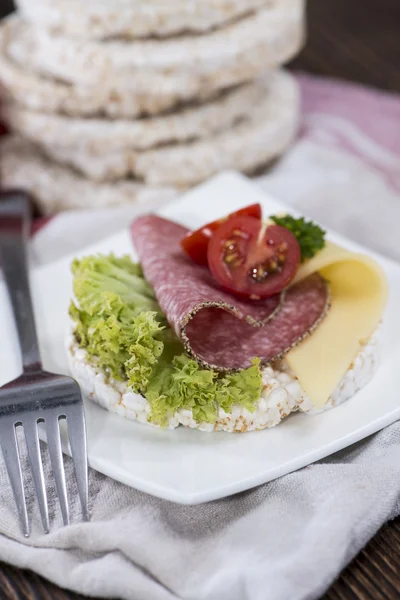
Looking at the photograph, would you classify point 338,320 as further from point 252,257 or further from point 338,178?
point 338,178

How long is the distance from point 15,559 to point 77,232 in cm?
186

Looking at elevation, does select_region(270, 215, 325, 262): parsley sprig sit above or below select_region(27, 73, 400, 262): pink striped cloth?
above

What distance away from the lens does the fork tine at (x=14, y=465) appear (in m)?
2.00

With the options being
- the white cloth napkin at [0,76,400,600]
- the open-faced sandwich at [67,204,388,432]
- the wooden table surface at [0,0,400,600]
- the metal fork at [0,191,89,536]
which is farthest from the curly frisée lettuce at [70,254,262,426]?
the wooden table surface at [0,0,400,600]

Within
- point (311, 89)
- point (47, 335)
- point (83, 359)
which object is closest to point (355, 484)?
point (83, 359)

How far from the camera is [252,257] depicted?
8.01ft

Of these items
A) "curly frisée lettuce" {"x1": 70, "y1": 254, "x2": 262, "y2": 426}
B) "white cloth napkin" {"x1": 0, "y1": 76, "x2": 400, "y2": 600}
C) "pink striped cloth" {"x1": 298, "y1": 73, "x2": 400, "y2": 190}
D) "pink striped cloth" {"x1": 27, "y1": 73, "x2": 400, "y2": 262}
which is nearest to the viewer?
"white cloth napkin" {"x1": 0, "y1": 76, "x2": 400, "y2": 600}

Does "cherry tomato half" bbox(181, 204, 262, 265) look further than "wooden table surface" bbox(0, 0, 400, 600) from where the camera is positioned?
No

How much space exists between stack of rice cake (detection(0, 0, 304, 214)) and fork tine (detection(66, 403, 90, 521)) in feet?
5.27

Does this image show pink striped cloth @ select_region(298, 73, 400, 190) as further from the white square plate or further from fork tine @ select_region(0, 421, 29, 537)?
fork tine @ select_region(0, 421, 29, 537)

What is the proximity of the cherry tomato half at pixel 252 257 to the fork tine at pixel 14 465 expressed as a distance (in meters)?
0.77

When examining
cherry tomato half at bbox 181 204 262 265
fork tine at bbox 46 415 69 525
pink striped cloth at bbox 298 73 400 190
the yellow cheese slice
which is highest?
cherry tomato half at bbox 181 204 262 265

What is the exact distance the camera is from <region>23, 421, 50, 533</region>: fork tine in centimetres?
200

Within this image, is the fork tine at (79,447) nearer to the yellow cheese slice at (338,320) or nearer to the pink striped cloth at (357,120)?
the yellow cheese slice at (338,320)
